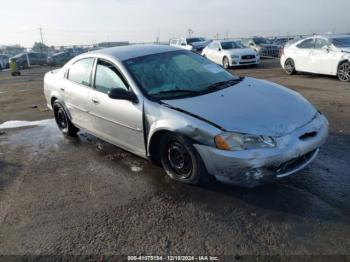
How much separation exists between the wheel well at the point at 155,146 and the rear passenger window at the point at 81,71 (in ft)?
5.43

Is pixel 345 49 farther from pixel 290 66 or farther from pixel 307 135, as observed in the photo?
pixel 307 135

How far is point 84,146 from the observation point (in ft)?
19.5

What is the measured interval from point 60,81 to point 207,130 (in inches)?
141

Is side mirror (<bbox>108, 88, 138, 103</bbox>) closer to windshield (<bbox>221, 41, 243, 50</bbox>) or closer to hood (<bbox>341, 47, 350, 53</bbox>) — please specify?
hood (<bbox>341, 47, 350, 53</bbox>)

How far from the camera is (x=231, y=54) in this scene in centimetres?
1725

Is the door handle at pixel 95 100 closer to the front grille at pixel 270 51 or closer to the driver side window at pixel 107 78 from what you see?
the driver side window at pixel 107 78

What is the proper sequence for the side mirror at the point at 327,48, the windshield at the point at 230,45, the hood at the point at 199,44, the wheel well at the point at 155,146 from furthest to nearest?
the hood at the point at 199,44
the windshield at the point at 230,45
the side mirror at the point at 327,48
the wheel well at the point at 155,146

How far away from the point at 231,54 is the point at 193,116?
14.2 metres

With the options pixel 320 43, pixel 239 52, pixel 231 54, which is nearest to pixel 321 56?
pixel 320 43

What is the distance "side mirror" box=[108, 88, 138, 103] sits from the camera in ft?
13.9

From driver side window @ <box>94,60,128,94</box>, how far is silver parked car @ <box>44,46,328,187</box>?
0.01 m

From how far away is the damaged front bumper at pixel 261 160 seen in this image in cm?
339

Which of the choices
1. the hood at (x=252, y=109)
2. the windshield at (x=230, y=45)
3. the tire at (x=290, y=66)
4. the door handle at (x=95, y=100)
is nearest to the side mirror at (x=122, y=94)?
the hood at (x=252, y=109)

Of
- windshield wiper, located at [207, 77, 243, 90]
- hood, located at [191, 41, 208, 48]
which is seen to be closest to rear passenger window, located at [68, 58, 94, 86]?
windshield wiper, located at [207, 77, 243, 90]
